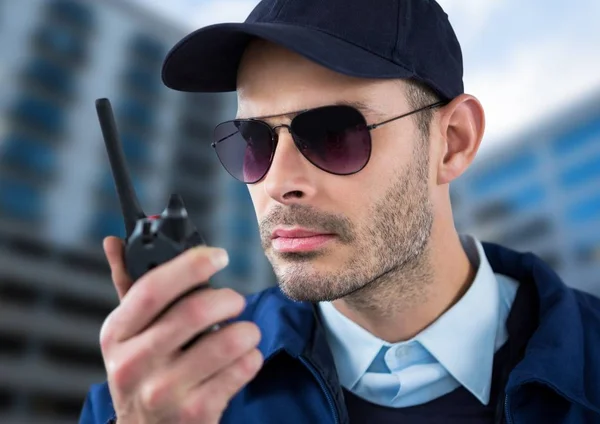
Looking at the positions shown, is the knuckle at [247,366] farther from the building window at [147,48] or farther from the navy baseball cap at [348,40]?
the building window at [147,48]

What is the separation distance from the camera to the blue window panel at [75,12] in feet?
127

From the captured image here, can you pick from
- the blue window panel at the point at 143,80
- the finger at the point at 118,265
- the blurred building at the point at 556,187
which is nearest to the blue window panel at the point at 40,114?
the blue window panel at the point at 143,80

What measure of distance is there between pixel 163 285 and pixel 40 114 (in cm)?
4215

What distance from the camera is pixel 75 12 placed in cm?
3881

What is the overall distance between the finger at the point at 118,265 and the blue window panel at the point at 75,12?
4341 cm

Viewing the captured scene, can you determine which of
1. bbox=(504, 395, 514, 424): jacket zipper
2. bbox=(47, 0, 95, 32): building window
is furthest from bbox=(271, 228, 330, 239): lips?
bbox=(47, 0, 95, 32): building window

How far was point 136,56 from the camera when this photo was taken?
4166 centimetres

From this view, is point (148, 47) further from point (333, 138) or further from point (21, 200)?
point (333, 138)

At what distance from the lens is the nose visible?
1540 millimetres

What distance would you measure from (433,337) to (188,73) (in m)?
→ 1.21

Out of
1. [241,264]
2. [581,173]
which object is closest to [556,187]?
[581,173]

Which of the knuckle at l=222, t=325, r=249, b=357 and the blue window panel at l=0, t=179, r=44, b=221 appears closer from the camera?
the knuckle at l=222, t=325, r=249, b=357

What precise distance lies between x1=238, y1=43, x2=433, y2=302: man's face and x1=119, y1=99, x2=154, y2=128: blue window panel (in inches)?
1653

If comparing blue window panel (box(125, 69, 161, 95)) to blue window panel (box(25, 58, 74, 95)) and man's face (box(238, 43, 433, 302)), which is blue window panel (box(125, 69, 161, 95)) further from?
man's face (box(238, 43, 433, 302))
